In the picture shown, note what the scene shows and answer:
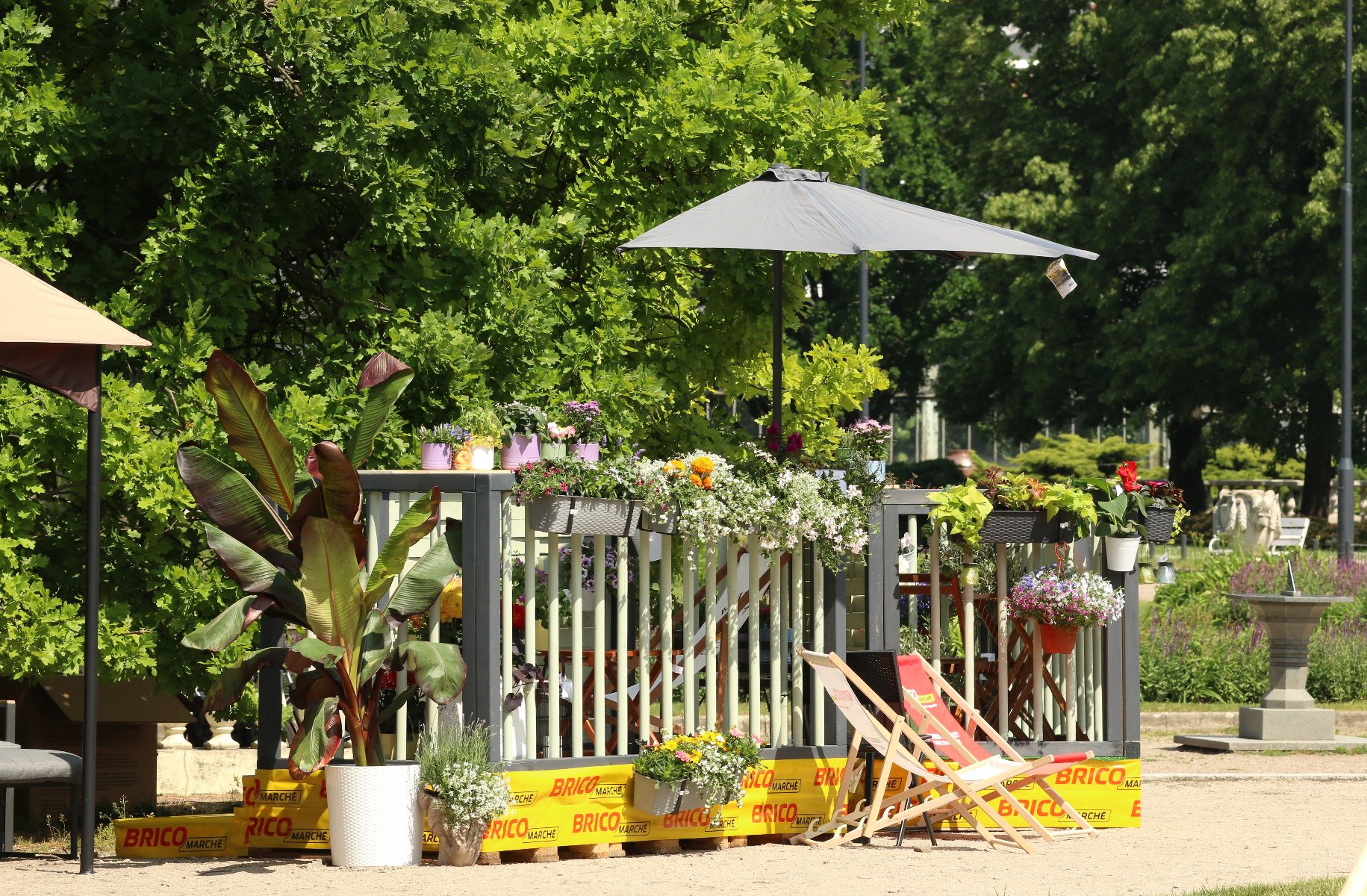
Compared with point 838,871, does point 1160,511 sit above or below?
above

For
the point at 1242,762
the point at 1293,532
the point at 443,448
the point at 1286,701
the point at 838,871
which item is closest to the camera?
the point at 838,871

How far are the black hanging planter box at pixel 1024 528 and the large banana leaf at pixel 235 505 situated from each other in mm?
3445

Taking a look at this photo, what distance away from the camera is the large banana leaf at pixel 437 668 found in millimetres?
7445

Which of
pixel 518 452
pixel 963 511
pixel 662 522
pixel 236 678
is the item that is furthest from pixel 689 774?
pixel 236 678

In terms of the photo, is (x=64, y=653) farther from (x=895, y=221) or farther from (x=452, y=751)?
(x=895, y=221)

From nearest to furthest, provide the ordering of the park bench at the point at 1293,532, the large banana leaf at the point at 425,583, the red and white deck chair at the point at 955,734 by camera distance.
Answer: the large banana leaf at the point at 425,583 < the red and white deck chair at the point at 955,734 < the park bench at the point at 1293,532

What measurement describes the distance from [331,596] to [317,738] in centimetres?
63

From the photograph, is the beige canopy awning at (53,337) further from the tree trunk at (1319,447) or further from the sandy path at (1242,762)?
the tree trunk at (1319,447)

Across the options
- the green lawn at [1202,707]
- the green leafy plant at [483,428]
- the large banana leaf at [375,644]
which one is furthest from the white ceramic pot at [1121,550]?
the green lawn at [1202,707]

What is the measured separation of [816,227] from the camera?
29.4 ft

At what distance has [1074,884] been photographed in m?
7.12

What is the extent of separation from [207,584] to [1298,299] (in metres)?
28.4

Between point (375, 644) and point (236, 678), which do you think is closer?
point (236, 678)

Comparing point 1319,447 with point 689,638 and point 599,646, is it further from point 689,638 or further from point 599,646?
point 599,646
